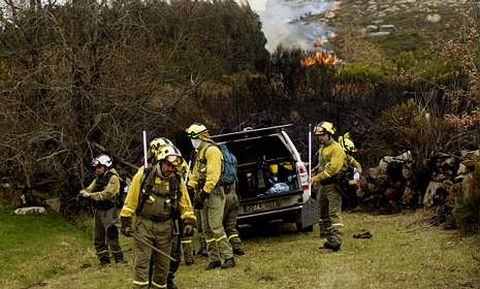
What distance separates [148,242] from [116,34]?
35.2 feet

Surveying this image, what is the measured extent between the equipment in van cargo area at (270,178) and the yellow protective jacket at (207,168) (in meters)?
2.06

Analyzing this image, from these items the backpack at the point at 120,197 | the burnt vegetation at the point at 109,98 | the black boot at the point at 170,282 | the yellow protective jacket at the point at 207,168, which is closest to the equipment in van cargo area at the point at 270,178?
the backpack at the point at 120,197

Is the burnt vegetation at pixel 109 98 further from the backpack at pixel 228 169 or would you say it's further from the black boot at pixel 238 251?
the backpack at pixel 228 169

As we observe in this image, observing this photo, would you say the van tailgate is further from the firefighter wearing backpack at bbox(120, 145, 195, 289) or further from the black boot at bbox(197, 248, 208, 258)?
the firefighter wearing backpack at bbox(120, 145, 195, 289)

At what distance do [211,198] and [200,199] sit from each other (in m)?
0.27

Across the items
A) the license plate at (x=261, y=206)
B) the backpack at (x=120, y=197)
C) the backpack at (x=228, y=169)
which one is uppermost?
the backpack at (x=228, y=169)

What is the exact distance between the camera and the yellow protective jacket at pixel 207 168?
34.8 feet

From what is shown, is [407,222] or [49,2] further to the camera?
[49,2]

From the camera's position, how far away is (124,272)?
11312 mm

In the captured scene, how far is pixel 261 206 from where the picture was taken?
43.0 ft

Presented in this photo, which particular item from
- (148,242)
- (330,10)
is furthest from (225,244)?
(330,10)

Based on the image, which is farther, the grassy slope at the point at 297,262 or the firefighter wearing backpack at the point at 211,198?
the firefighter wearing backpack at the point at 211,198

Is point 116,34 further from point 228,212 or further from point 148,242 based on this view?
point 148,242

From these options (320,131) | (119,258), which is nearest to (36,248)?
(119,258)
